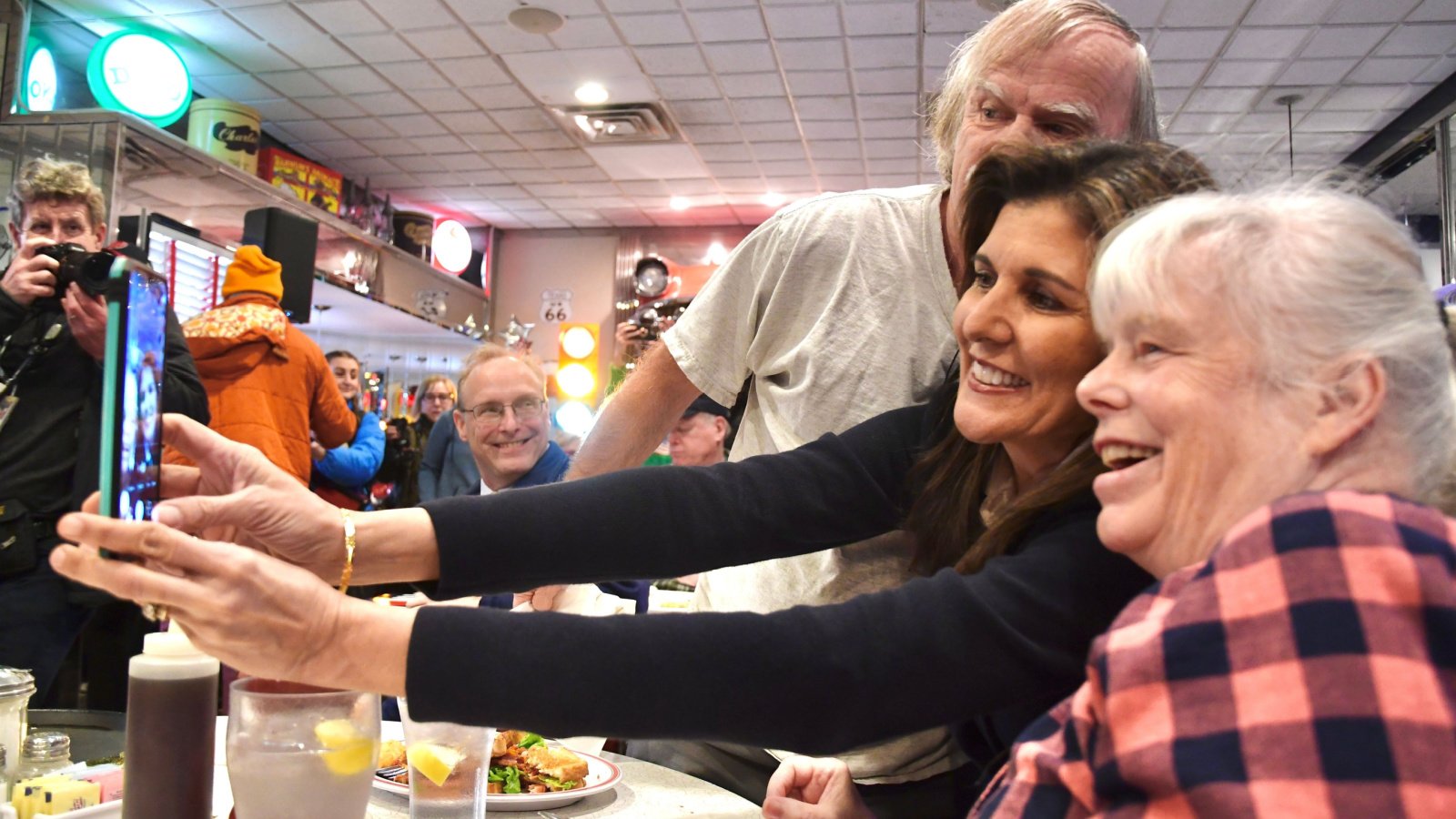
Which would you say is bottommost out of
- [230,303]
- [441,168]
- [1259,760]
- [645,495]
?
[1259,760]

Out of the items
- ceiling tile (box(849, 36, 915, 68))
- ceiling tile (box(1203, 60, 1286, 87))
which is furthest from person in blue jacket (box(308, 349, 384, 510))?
ceiling tile (box(1203, 60, 1286, 87))

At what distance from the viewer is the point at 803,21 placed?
564 centimetres

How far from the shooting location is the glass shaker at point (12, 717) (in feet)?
3.90

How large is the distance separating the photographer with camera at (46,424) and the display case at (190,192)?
74.4 inches

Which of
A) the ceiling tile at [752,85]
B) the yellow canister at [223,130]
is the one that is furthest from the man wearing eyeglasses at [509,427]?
the yellow canister at [223,130]

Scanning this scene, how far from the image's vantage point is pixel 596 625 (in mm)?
947

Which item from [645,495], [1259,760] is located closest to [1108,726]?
[1259,760]

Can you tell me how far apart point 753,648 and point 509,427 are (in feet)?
8.40

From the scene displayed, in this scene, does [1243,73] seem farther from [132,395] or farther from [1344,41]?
[132,395]

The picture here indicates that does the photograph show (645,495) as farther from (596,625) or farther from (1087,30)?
(1087,30)

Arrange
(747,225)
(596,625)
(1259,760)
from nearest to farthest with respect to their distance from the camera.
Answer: (1259,760) → (596,625) → (747,225)

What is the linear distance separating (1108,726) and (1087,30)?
1.11 metres

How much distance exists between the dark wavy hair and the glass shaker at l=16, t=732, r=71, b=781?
1.07m

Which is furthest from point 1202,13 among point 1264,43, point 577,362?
point 577,362
